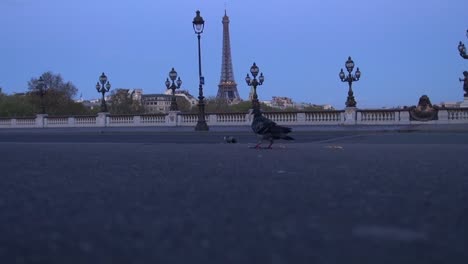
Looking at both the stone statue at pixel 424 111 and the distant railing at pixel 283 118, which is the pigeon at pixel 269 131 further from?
the stone statue at pixel 424 111

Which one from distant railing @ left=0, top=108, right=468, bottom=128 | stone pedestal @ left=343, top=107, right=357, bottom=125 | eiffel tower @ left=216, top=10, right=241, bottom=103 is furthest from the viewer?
eiffel tower @ left=216, top=10, right=241, bottom=103

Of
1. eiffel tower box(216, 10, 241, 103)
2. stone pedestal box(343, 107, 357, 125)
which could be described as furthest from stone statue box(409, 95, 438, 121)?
eiffel tower box(216, 10, 241, 103)

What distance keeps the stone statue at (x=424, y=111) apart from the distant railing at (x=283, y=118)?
346 mm

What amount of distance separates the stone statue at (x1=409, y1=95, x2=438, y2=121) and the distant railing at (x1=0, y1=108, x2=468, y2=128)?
1.14ft

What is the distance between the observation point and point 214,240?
59.3 inches

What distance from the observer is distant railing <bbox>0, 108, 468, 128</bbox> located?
39225 millimetres

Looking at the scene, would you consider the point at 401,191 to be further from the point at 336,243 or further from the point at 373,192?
the point at 336,243

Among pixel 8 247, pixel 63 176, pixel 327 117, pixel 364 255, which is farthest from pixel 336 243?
pixel 327 117

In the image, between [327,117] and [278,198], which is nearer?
[278,198]

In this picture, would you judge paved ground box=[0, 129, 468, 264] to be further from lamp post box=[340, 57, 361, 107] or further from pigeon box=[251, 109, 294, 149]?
lamp post box=[340, 57, 361, 107]

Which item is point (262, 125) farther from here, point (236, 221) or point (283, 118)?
Answer: point (283, 118)

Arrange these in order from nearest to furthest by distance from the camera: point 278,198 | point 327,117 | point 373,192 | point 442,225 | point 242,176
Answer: point 442,225, point 278,198, point 373,192, point 242,176, point 327,117

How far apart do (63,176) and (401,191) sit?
7.89 feet

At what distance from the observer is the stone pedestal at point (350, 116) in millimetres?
40781
